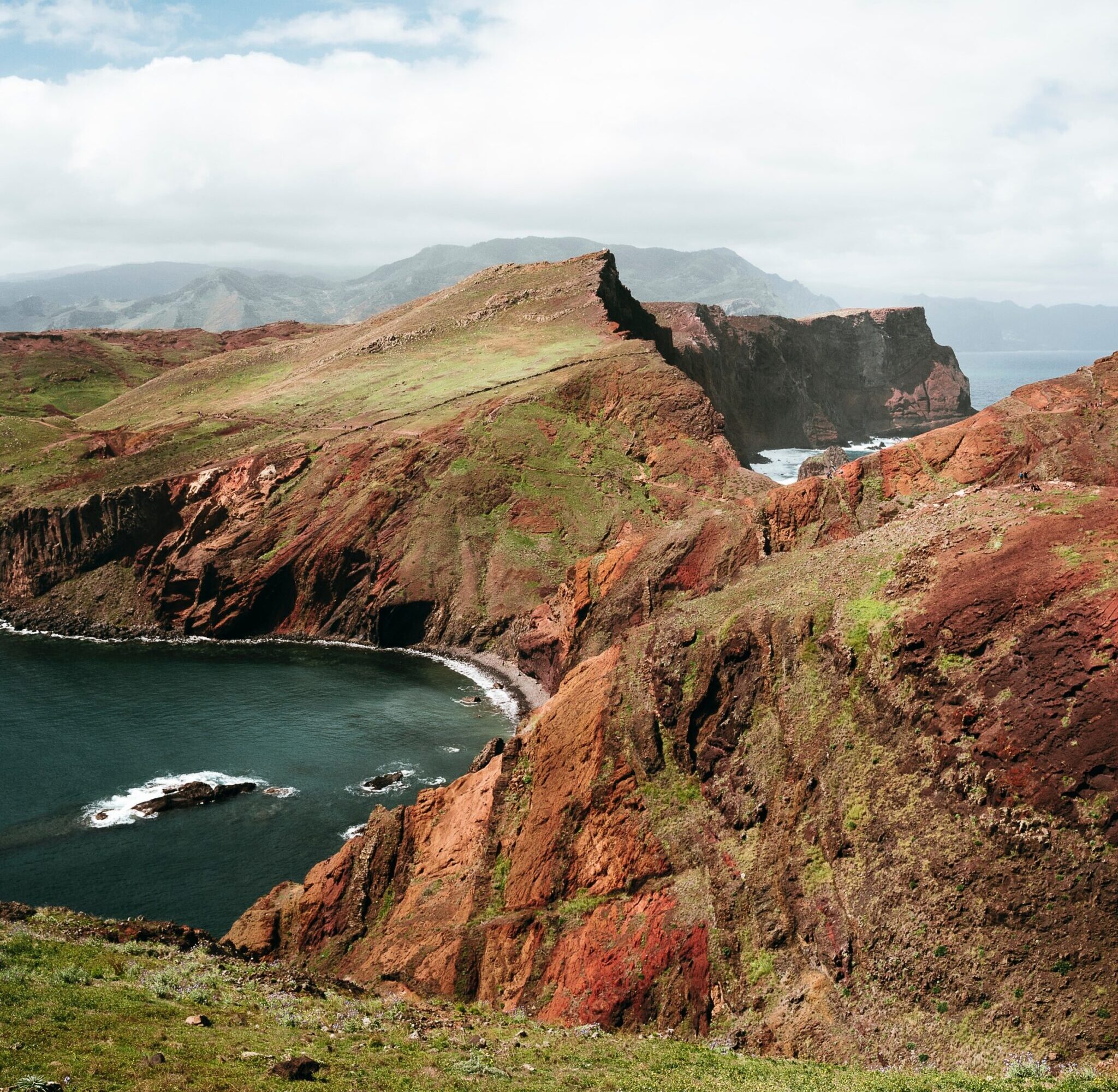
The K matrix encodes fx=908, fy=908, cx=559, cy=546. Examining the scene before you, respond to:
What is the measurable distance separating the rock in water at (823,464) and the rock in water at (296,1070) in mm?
116699

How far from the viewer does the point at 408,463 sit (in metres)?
106

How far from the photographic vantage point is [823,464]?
452 ft

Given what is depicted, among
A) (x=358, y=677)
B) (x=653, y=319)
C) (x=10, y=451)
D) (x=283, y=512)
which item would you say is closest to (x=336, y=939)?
(x=358, y=677)

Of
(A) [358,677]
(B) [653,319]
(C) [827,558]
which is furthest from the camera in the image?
(B) [653,319]

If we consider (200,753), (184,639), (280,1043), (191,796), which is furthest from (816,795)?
(184,639)

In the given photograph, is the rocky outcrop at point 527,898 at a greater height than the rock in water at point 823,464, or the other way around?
the rock in water at point 823,464

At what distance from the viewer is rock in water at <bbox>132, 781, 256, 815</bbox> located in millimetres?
57719

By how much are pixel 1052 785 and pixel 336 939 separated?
29204 millimetres

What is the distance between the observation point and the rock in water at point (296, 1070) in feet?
64.3

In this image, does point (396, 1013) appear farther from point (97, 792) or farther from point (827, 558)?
point (97, 792)

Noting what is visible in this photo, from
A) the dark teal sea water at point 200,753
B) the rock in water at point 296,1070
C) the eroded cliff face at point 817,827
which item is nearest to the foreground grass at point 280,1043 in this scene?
the rock in water at point 296,1070

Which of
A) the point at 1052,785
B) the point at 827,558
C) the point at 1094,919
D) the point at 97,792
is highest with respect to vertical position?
the point at 827,558

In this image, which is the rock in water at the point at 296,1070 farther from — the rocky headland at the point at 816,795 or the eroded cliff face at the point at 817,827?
the rocky headland at the point at 816,795

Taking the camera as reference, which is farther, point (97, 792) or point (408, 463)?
point (408, 463)
